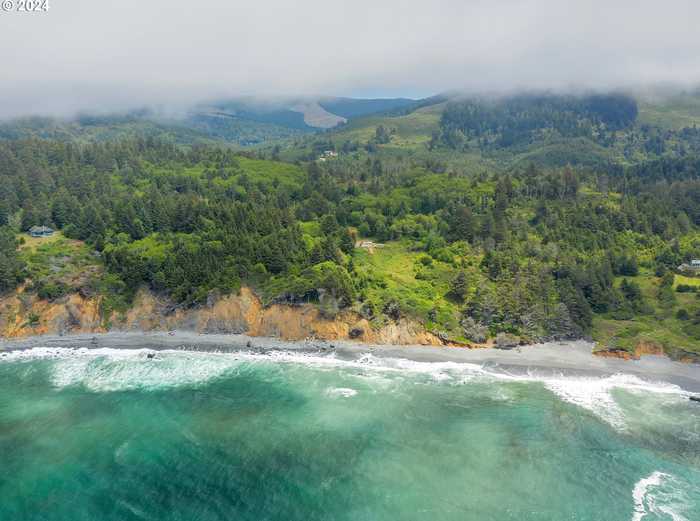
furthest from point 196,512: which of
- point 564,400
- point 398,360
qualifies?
point 564,400

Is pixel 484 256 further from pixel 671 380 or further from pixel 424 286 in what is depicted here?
pixel 671 380

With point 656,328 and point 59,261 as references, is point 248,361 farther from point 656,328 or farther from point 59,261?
point 656,328

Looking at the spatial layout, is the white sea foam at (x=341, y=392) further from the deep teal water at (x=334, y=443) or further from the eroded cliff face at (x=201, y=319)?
the eroded cliff face at (x=201, y=319)

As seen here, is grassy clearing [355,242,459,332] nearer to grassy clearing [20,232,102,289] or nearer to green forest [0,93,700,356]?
green forest [0,93,700,356]

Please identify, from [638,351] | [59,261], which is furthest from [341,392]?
[59,261]

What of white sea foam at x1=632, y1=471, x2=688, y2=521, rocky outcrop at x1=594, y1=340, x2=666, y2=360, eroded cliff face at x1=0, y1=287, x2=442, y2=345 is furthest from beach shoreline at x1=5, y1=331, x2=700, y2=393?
white sea foam at x1=632, y1=471, x2=688, y2=521
